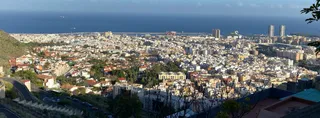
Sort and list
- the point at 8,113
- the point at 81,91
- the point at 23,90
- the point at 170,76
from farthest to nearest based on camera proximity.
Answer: the point at 170,76, the point at 81,91, the point at 23,90, the point at 8,113

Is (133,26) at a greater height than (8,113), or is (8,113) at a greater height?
(133,26)

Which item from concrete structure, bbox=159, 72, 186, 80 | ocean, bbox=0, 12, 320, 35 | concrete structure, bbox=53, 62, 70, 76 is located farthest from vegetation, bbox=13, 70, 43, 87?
ocean, bbox=0, 12, 320, 35

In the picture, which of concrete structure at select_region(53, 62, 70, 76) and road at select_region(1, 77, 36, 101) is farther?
concrete structure at select_region(53, 62, 70, 76)

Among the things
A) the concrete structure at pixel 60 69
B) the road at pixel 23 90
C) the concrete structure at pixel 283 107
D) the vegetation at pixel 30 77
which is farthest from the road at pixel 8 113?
the concrete structure at pixel 60 69

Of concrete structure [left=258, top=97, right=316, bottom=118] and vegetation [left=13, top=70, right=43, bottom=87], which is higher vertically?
concrete structure [left=258, top=97, right=316, bottom=118]

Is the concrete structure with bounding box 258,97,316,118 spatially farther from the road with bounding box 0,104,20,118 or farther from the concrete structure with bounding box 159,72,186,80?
the concrete structure with bounding box 159,72,186,80

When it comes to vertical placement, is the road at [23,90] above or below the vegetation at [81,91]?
above

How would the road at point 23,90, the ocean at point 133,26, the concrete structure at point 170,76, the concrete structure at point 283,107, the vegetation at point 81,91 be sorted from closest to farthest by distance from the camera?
the concrete structure at point 283,107, the road at point 23,90, the vegetation at point 81,91, the concrete structure at point 170,76, the ocean at point 133,26

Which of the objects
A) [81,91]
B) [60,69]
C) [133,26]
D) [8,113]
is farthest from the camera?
[133,26]

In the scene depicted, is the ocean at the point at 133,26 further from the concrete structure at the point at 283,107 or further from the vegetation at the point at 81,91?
the concrete structure at the point at 283,107

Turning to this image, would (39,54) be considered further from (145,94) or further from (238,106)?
(238,106)

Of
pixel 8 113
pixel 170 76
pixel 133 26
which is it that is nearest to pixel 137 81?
pixel 170 76

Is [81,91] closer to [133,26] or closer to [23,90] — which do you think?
[23,90]

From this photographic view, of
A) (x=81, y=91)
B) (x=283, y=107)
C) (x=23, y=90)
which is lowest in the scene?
(x=81, y=91)
